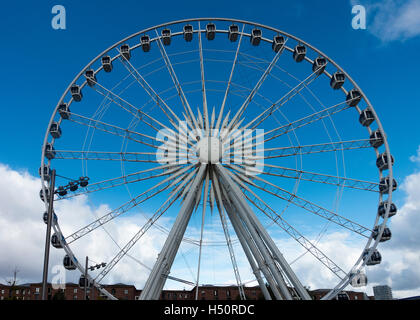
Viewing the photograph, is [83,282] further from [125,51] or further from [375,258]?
[375,258]

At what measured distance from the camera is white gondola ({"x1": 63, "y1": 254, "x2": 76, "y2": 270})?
2216 centimetres

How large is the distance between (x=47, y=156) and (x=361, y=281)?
66.0ft

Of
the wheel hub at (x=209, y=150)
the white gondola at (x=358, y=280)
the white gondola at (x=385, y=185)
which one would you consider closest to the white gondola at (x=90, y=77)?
the wheel hub at (x=209, y=150)

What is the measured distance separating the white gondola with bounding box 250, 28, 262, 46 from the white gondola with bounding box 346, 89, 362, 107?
6.92 metres

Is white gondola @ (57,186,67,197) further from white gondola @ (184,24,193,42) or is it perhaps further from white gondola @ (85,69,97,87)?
white gondola @ (184,24,193,42)

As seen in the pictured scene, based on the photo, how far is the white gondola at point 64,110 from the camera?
24.4 m

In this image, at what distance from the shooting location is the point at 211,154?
22438mm

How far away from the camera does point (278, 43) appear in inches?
1013

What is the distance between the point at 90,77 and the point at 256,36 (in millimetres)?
11257

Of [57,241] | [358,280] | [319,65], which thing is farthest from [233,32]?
[358,280]

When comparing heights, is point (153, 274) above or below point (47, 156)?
below

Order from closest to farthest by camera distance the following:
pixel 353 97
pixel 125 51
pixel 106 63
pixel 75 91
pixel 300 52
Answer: pixel 353 97 < pixel 75 91 < pixel 106 63 < pixel 300 52 < pixel 125 51
